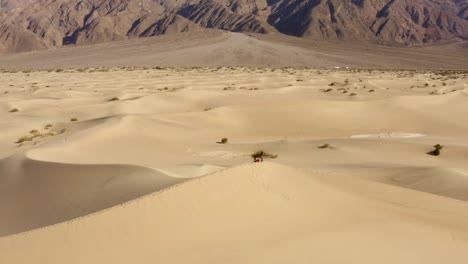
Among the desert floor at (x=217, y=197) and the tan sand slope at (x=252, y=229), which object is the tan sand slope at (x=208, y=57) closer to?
the desert floor at (x=217, y=197)

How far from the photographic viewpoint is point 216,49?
3189 inches

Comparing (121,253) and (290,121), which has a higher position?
(121,253)

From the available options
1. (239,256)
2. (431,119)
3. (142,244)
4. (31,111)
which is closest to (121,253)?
(142,244)

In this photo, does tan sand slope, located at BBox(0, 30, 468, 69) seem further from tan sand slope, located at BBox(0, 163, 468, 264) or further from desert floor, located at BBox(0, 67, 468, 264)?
tan sand slope, located at BBox(0, 163, 468, 264)

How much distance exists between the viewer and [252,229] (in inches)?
199

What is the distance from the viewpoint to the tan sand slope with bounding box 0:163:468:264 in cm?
454

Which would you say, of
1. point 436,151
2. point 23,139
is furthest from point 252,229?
point 23,139

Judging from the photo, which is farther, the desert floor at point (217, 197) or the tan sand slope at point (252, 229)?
the desert floor at point (217, 197)

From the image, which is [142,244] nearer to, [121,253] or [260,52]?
[121,253]

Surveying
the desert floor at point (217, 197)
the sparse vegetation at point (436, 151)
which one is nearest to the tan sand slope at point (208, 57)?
the desert floor at point (217, 197)

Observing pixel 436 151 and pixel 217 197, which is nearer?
pixel 217 197

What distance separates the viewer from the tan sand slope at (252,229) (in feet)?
14.9

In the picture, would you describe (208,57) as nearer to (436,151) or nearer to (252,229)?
(436,151)

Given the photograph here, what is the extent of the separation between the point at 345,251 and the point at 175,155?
6128mm
